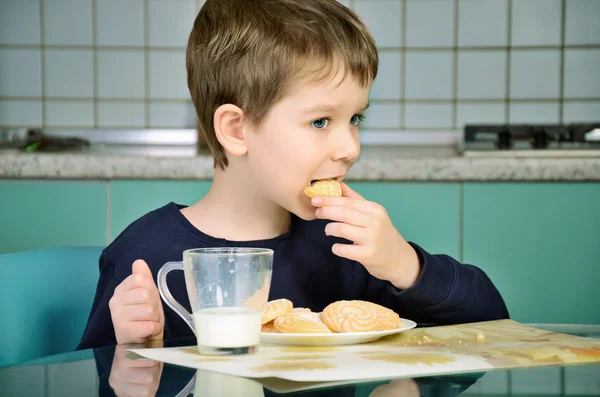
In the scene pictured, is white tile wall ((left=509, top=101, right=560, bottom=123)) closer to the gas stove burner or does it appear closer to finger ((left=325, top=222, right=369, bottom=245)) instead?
the gas stove burner

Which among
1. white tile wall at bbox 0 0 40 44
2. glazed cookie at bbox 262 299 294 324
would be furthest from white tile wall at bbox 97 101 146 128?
glazed cookie at bbox 262 299 294 324

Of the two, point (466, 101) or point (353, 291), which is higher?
point (466, 101)

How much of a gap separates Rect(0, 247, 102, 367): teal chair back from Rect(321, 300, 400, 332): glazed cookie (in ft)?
1.59

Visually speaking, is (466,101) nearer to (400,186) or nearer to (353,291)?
(400,186)

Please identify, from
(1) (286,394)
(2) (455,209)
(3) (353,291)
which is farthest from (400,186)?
(1) (286,394)

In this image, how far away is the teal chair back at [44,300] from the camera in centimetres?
102

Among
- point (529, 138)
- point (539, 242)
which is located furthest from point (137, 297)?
point (529, 138)

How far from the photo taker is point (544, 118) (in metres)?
2.69

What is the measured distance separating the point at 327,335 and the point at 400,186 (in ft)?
4.09

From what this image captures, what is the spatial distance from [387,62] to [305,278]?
5.53 feet

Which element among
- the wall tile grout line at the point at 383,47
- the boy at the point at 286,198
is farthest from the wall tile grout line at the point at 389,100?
the boy at the point at 286,198

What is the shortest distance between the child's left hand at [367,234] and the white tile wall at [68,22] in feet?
6.91

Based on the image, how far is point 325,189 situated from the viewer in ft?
3.26

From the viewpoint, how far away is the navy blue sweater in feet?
3.16
